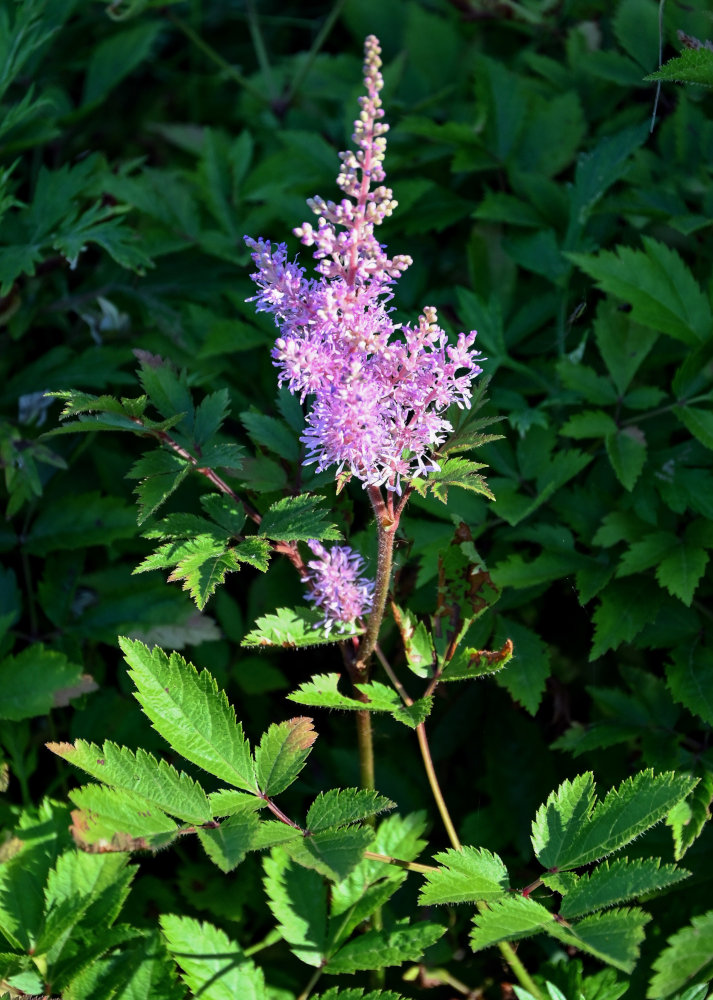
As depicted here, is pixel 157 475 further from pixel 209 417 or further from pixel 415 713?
pixel 415 713

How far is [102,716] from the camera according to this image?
239 centimetres

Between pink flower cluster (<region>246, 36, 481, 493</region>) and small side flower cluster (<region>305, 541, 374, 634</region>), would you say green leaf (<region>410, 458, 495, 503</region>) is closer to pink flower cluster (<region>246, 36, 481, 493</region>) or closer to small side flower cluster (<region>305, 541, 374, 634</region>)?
pink flower cluster (<region>246, 36, 481, 493</region>)

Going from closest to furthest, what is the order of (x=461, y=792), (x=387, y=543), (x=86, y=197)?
1. (x=387, y=543)
2. (x=461, y=792)
3. (x=86, y=197)

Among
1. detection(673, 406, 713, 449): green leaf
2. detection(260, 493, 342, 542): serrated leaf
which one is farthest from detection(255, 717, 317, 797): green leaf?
detection(673, 406, 713, 449): green leaf

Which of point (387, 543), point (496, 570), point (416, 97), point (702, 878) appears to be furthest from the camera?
point (416, 97)

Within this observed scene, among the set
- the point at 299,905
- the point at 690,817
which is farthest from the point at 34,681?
the point at 690,817

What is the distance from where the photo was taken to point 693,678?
210cm

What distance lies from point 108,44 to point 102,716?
7.90 feet

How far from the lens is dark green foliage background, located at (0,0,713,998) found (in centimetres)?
220

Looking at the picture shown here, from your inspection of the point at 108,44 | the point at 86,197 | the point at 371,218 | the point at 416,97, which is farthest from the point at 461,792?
the point at 108,44

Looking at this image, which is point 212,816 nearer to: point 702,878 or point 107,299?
point 702,878

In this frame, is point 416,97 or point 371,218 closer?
point 371,218

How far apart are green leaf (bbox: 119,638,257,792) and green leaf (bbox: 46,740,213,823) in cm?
5

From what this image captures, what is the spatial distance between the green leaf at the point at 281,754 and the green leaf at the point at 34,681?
0.60m
